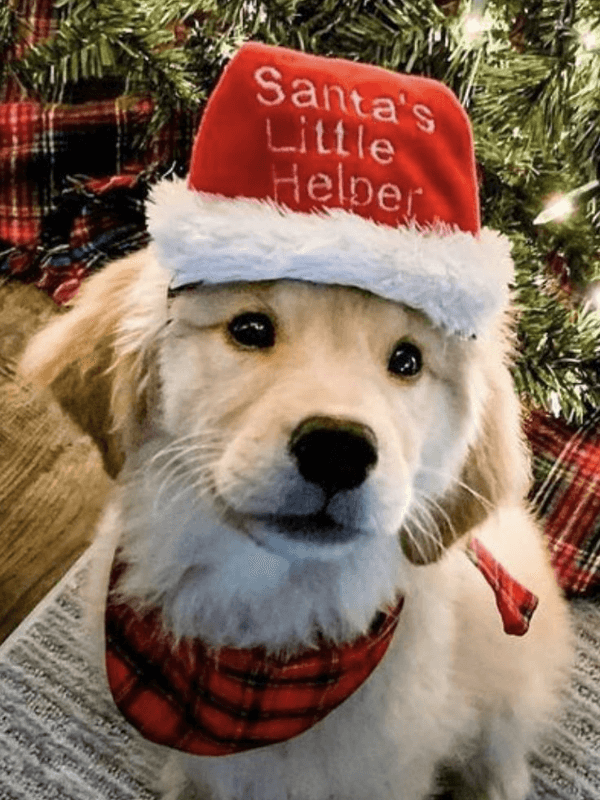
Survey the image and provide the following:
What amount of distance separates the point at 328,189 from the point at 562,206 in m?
0.66

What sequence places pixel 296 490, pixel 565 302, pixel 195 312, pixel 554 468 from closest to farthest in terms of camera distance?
pixel 296 490 < pixel 195 312 < pixel 565 302 < pixel 554 468

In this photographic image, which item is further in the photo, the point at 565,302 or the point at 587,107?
the point at 565,302

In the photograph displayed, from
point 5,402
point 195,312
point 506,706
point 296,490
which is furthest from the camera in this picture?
point 5,402

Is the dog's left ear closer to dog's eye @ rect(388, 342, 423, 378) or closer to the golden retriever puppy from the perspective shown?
the golden retriever puppy

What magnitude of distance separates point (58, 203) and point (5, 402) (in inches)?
18.1

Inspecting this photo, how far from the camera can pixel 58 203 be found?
2.07m

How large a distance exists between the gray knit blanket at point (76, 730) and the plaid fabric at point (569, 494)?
0.16 meters

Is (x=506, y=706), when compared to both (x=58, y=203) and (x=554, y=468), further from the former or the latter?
(x=58, y=203)

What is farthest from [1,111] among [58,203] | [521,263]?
[521,263]

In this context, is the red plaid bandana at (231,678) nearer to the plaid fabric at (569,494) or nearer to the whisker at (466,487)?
the whisker at (466,487)

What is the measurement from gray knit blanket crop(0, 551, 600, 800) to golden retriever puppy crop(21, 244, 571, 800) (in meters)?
0.09

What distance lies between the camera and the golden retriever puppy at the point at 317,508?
0.86 metres

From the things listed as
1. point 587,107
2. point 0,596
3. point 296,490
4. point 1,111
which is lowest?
point 0,596

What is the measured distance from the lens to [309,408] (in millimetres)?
814
